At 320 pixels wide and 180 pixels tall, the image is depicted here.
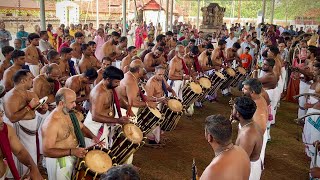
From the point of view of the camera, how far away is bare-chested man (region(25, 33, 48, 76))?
784 cm

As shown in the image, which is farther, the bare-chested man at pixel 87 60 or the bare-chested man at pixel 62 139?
the bare-chested man at pixel 87 60

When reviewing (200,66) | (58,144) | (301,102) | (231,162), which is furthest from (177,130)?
(231,162)

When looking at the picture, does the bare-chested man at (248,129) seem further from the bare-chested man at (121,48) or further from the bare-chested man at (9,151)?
the bare-chested man at (121,48)

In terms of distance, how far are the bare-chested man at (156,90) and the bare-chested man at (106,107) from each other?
147 centimetres

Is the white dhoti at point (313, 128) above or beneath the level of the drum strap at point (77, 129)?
beneath

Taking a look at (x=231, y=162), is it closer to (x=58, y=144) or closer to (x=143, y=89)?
(x=58, y=144)

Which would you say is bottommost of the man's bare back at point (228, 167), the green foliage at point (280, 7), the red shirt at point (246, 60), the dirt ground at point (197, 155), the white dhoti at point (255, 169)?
the dirt ground at point (197, 155)

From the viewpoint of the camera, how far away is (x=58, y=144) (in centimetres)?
375

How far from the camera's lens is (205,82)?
315 inches

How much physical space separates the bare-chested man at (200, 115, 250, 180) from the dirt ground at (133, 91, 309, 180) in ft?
9.27

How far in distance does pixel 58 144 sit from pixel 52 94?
1.89 meters

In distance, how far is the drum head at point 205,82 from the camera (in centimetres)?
789

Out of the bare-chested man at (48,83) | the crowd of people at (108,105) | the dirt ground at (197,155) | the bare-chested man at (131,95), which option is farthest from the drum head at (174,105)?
the bare-chested man at (48,83)

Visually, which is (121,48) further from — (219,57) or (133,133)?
(133,133)
